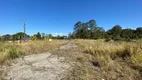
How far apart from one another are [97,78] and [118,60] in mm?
1470

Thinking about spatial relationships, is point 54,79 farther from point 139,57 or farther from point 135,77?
point 139,57

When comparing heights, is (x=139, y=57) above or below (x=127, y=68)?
above

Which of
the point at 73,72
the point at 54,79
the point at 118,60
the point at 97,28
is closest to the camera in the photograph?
the point at 54,79

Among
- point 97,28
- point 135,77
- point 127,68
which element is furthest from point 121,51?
point 97,28

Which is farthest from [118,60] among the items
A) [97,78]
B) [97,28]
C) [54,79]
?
[97,28]

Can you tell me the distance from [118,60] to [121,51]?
0.68 metres

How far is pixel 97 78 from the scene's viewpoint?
A: 2.70 metres

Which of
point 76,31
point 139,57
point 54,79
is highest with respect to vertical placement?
point 76,31

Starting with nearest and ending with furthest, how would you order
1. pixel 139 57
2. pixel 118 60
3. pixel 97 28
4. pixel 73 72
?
1. pixel 73 72
2. pixel 139 57
3. pixel 118 60
4. pixel 97 28

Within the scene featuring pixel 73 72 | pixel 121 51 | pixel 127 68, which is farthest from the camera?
pixel 121 51

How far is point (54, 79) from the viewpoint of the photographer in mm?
2695

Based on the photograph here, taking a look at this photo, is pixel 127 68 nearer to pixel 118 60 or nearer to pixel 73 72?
pixel 118 60

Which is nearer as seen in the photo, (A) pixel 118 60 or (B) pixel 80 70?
(B) pixel 80 70

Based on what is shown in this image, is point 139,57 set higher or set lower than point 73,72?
higher
